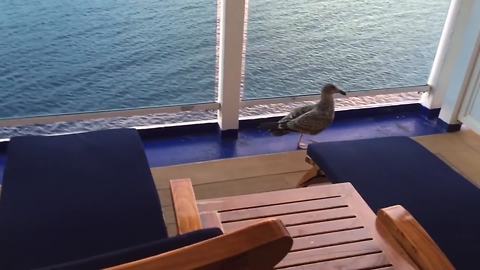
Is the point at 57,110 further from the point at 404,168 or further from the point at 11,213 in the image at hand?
the point at 404,168

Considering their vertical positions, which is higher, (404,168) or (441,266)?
(441,266)

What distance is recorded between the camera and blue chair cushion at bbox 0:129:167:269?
123 cm

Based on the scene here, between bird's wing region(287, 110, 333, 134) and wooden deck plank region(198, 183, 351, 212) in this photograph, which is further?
bird's wing region(287, 110, 333, 134)

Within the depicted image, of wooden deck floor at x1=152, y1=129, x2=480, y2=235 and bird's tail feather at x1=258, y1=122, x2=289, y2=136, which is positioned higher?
bird's tail feather at x1=258, y1=122, x2=289, y2=136

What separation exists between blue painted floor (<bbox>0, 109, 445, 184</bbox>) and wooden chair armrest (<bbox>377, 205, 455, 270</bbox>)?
1.26 metres

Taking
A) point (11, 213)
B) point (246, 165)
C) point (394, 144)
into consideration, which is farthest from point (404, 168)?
point (11, 213)

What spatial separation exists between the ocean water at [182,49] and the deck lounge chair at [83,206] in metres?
0.71

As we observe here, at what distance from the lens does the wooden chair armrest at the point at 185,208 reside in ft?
4.01

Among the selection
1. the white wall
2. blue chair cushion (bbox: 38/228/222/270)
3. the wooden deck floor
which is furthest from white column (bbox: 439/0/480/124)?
blue chair cushion (bbox: 38/228/222/270)

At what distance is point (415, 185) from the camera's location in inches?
63.6

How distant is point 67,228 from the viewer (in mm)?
1296

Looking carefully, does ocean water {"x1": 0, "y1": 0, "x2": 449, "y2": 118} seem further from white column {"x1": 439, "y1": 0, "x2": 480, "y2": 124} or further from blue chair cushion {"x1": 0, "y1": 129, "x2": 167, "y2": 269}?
blue chair cushion {"x1": 0, "y1": 129, "x2": 167, "y2": 269}

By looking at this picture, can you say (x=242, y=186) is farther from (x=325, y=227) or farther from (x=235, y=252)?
(x=235, y=252)

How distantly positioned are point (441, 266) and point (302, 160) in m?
1.32
